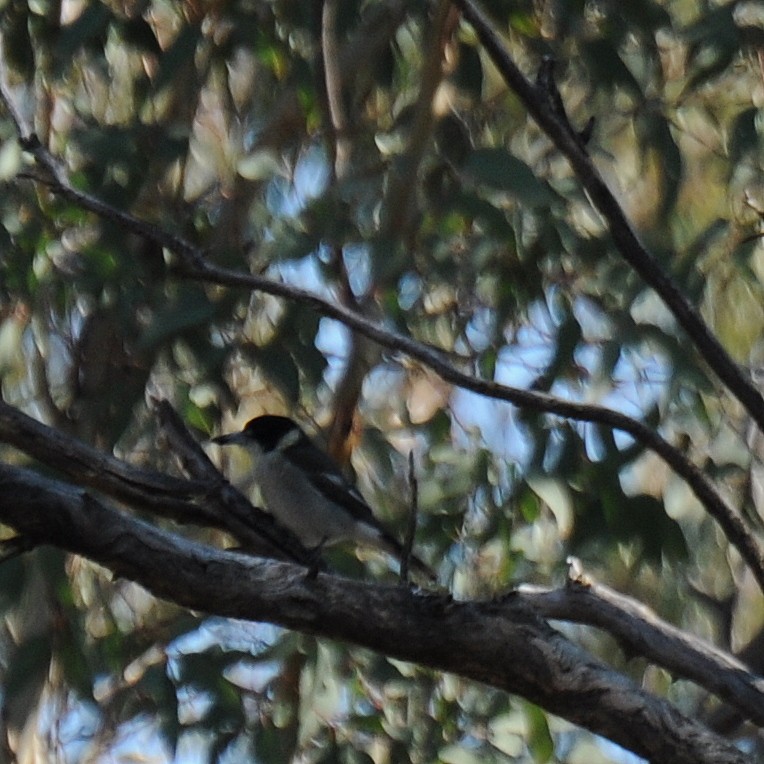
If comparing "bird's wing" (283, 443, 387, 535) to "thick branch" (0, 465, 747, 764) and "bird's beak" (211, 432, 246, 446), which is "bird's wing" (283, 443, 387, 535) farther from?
"thick branch" (0, 465, 747, 764)

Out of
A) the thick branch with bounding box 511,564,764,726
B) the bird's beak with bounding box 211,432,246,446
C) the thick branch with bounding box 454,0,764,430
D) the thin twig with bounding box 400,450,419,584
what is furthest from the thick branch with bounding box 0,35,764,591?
the bird's beak with bounding box 211,432,246,446

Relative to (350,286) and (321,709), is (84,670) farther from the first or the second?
(350,286)

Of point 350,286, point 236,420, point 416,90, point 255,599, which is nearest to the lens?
point 255,599

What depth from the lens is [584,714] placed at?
77.4 inches

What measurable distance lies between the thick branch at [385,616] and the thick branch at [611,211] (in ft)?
1.51

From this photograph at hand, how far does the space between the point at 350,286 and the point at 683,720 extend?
1604mm

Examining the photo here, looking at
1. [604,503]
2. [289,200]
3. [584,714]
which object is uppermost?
[289,200]

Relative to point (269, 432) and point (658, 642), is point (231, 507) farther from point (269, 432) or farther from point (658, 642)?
point (269, 432)

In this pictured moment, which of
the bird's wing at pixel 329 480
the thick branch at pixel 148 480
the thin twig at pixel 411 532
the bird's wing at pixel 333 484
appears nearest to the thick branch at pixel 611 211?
the thin twig at pixel 411 532

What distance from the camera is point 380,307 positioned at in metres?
3.56

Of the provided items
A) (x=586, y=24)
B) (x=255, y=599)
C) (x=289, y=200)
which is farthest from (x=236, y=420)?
(x=255, y=599)

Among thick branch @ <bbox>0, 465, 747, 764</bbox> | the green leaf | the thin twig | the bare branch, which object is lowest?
thick branch @ <bbox>0, 465, 747, 764</bbox>

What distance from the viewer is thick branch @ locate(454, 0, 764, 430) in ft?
6.68

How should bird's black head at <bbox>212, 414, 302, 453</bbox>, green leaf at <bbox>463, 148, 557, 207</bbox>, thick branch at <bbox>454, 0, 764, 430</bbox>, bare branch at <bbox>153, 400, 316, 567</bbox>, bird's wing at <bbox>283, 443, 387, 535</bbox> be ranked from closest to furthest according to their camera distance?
thick branch at <bbox>454, 0, 764, 430</bbox> < bare branch at <bbox>153, 400, 316, 567</bbox> < green leaf at <bbox>463, 148, 557, 207</bbox> < bird's wing at <bbox>283, 443, 387, 535</bbox> < bird's black head at <bbox>212, 414, 302, 453</bbox>
